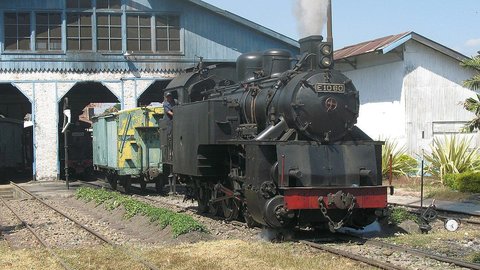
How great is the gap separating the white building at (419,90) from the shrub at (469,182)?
5.60 m

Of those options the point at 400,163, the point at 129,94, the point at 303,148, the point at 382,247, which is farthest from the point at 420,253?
the point at 129,94

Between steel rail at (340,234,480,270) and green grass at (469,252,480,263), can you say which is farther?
green grass at (469,252,480,263)

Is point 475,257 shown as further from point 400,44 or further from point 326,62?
point 400,44

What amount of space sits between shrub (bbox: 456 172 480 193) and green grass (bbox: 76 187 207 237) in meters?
8.44

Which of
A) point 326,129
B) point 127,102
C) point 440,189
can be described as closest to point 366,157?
point 326,129

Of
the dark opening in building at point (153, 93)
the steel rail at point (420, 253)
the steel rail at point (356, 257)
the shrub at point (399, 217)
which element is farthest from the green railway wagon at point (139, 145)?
the steel rail at point (356, 257)

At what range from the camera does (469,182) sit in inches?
643

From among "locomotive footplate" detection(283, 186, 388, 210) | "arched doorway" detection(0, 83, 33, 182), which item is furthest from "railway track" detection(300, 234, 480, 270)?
"arched doorway" detection(0, 83, 33, 182)

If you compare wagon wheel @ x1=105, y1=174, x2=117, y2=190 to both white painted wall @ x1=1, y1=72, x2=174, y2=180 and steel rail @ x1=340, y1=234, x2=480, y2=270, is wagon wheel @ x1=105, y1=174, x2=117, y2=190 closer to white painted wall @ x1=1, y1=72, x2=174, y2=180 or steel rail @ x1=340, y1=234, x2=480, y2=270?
white painted wall @ x1=1, y1=72, x2=174, y2=180

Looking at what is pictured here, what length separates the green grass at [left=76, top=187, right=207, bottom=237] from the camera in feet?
33.8

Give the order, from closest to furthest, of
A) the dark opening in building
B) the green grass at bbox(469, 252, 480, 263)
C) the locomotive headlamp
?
1. the green grass at bbox(469, 252, 480, 263)
2. the locomotive headlamp
3. the dark opening in building

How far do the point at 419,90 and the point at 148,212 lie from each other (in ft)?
43.7

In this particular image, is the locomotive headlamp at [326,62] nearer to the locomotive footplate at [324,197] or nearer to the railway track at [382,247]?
the locomotive footplate at [324,197]

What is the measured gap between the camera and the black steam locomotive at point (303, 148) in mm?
9227
